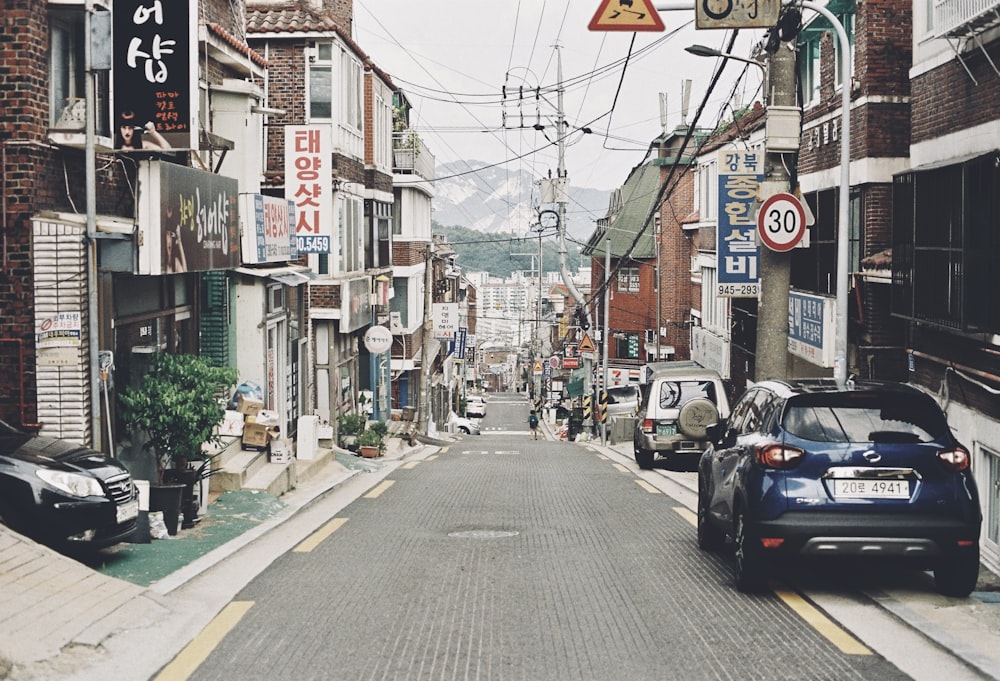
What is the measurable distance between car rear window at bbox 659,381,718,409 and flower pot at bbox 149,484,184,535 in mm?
13102

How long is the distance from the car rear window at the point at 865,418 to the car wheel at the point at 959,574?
3.00 ft

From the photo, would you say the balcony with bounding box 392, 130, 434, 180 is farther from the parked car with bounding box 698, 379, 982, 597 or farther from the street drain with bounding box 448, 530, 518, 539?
the parked car with bounding box 698, 379, 982, 597

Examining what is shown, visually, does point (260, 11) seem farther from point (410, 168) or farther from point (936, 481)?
point (936, 481)

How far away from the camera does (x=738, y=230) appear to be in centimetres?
2295

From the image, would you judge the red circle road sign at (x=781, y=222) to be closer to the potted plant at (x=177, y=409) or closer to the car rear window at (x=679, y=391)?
the potted plant at (x=177, y=409)

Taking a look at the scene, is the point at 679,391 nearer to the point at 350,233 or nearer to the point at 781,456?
the point at 350,233

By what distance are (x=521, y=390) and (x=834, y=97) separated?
137172 mm

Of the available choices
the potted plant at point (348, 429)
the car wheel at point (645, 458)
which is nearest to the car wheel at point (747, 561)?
the car wheel at point (645, 458)

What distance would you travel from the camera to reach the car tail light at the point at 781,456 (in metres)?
8.80

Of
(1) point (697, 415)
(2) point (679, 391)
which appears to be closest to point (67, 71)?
(1) point (697, 415)

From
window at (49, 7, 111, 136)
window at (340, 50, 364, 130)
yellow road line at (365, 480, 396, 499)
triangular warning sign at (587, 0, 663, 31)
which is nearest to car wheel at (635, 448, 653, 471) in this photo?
yellow road line at (365, 480, 396, 499)

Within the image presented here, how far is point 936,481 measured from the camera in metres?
8.62

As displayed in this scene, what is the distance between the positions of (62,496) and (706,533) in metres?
5.87

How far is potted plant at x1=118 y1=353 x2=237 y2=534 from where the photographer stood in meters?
12.6
